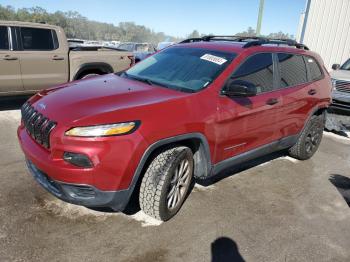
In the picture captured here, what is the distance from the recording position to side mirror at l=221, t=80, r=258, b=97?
339 centimetres

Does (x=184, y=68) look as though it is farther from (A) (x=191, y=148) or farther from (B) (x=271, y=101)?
(B) (x=271, y=101)

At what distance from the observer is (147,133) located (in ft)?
9.32

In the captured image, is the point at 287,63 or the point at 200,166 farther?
the point at 287,63

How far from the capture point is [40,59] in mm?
7008

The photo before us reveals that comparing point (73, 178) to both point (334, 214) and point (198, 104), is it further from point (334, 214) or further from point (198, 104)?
point (334, 214)

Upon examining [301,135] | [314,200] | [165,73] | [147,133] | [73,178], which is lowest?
[314,200]

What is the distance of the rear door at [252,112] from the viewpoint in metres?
3.55

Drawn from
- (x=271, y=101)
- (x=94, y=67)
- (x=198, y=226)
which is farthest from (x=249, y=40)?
(x=94, y=67)

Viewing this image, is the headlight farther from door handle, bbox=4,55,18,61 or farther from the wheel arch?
door handle, bbox=4,55,18,61

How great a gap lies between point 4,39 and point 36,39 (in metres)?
0.63

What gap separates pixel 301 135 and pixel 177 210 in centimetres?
255

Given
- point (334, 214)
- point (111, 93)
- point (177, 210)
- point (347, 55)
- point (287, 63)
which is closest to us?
point (111, 93)

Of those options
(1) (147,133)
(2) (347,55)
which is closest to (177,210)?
(1) (147,133)

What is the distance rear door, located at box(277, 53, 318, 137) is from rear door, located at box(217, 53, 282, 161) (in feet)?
0.63
